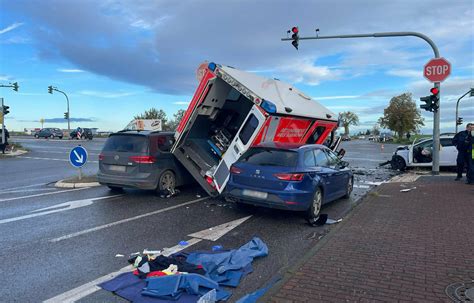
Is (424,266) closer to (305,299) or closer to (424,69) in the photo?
(305,299)

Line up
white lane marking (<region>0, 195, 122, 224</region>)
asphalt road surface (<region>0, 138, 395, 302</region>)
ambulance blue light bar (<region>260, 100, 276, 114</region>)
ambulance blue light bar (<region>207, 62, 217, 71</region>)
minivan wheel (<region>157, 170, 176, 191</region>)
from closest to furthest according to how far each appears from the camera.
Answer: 1. asphalt road surface (<region>0, 138, 395, 302</region>)
2. white lane marking (<region>0, 195, 122, 224</region>)
3. ambulance blue light bar (<region>260, 100, 276, 114</region>)
4. ambulance blue light bar (<region>207, 62, 217, 71</region>)
5. minivan wheel (<region>157, 170, 176, 191</region>)

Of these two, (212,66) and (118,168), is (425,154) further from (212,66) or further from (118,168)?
(118,168)

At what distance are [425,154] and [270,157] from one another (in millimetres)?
11999

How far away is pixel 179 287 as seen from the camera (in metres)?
4.17

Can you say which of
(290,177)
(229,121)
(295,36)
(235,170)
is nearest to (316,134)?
(229,121)

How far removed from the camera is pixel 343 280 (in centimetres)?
450

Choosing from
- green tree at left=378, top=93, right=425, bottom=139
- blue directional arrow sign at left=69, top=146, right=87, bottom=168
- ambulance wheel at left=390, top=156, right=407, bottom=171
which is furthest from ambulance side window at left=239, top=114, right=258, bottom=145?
green tree at left=378, top=93, right=425, bottom=139

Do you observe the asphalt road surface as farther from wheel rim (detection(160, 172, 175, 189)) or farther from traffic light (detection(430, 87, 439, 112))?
traffic light (detection(430, 87, 439, 112))

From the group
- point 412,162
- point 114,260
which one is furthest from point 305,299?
point 412,162

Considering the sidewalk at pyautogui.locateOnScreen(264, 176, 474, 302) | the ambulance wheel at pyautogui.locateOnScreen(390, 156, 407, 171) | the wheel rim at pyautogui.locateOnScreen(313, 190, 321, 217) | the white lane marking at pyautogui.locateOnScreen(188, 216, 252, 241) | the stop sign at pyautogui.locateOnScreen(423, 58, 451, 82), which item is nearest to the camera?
the sidewalk at pyautogui.locateOnScreen(264, 176, 474, 302)

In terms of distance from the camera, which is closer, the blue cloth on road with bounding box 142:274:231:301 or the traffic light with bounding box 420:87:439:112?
the blue cloth on road with bounding box 142:274:231:301

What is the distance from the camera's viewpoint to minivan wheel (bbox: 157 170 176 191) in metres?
9.91

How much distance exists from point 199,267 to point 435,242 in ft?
12.4

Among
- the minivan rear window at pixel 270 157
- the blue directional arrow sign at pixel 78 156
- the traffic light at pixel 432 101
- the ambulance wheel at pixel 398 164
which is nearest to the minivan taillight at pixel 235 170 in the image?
the minivan rear window at pixel 270 157
